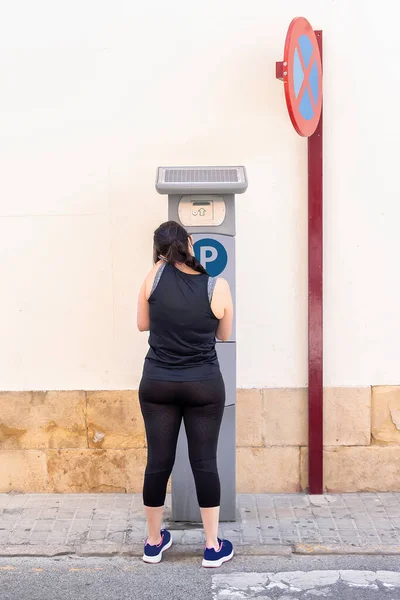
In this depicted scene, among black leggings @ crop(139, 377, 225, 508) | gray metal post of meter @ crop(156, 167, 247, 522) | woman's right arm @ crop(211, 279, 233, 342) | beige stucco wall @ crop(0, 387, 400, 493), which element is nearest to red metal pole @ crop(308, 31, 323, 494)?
beige stucco wall @ crop(0, 387, 400, 493)

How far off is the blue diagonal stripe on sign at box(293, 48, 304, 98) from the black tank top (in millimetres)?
1244

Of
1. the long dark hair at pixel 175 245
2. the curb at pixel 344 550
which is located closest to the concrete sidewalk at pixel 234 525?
the curb at pixel 344 550

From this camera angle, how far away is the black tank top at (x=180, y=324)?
13.1ft

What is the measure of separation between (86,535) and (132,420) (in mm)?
824

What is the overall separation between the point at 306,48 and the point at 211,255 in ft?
4.39

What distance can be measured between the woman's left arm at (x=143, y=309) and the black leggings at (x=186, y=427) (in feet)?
0.93

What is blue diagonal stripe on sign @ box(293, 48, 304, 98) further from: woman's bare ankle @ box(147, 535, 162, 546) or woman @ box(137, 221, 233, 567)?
woman's bare ankle @ box(147, 535, 162, 546)

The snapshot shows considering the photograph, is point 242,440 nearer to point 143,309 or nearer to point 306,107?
point 143,309

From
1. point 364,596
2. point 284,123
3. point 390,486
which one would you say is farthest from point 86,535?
point 284,123

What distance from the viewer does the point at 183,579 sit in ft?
13.6

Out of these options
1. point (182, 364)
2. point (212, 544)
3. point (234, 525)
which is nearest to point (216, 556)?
point (212, 544)

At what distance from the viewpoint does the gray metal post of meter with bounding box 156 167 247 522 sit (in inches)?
167

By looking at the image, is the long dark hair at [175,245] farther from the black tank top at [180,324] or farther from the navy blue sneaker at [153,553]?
the navy blue sneaker at [153,553]

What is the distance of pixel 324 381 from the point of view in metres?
5.15
